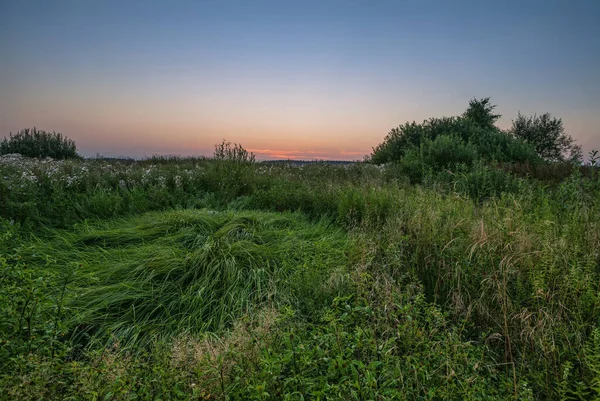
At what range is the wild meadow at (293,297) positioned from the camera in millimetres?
2086

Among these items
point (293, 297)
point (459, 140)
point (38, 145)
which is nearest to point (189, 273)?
point (293, 297)

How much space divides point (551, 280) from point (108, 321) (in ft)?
14.3

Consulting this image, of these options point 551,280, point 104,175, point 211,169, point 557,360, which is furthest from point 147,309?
point 104,175

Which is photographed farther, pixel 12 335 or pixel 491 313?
pixel 491 313

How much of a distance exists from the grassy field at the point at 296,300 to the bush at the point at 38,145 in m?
13.6

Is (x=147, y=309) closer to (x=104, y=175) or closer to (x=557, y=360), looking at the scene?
(x=557, y=360)

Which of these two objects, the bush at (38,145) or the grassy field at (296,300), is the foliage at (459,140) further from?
the bush at (38,145)

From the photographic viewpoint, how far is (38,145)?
1858cm

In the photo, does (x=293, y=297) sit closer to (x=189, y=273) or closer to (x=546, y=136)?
(x=189, y=273)

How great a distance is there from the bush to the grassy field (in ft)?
44.7

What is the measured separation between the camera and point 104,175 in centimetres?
895

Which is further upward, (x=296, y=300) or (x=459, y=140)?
(x=459, y=140)

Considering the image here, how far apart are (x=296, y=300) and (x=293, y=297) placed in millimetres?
50

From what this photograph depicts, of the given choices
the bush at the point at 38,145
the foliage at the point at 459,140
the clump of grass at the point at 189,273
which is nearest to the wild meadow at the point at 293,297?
the clump of grass at the point at 189,273
